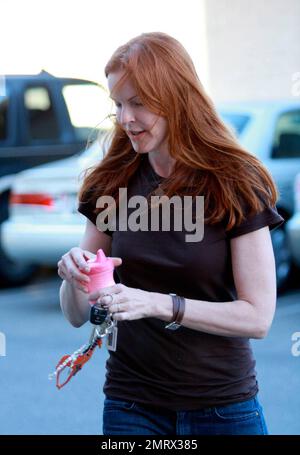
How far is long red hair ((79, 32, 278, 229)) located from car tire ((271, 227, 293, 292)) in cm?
525

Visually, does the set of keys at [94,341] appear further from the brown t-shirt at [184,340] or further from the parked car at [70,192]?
the parked car at [70,192]

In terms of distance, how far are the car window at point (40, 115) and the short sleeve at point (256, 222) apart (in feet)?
21.3

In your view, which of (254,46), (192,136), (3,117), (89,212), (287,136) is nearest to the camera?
(192,136)

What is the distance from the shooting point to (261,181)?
2.19 meters

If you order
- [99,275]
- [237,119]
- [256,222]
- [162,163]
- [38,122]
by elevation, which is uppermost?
[38,122]

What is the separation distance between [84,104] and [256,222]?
6.87 metres

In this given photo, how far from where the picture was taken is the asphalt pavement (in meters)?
4.84

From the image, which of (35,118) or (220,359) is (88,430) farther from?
(35,118)

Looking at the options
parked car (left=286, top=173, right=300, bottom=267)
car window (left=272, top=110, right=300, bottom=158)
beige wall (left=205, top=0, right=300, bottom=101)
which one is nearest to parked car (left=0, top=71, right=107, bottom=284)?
car window (left=272, top=110, right=300, bottom=158)

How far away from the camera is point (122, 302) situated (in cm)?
196

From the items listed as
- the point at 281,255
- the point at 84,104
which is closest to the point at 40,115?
the point at 84,104


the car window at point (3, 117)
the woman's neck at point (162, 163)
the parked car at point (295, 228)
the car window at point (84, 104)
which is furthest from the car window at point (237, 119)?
the woman's neck at point (162, 163)

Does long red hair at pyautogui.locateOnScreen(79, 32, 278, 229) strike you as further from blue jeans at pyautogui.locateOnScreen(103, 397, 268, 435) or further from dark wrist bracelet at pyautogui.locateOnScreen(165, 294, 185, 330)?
blue jeans at pyautogui.locateOnScreen(103, 397, 268, 435)

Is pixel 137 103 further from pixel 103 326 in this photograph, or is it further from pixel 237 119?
pixel 237 119
